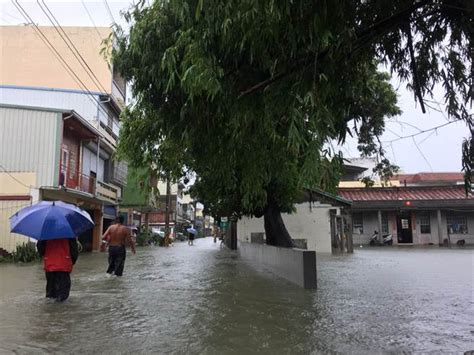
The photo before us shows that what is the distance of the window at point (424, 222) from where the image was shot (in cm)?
3650

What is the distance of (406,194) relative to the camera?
36188 millimetres

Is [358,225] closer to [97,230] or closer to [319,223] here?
[319,223]

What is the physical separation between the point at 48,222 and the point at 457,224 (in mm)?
33233

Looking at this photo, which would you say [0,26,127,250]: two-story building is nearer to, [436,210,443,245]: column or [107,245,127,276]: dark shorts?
[107,245,127,276]: dark shorts

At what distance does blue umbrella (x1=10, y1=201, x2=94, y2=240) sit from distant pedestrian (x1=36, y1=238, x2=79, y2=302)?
339mm

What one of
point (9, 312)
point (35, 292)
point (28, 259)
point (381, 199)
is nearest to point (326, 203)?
point (381, 199)

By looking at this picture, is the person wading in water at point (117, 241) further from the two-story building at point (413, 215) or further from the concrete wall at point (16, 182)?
the two-story building at point (413, 215)

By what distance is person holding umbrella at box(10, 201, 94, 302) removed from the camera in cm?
909

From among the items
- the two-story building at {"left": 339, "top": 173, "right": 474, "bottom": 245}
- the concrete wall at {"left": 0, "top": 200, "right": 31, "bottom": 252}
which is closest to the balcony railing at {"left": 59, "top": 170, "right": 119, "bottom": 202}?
the concrete wall at {"left": 0, "top": 200, "right": 31, "bottom": 252}

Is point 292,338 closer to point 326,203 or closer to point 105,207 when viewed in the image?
point 326,203

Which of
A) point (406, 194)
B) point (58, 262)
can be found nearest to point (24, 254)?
point (58, 262)

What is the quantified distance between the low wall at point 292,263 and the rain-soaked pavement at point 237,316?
0.35 metres

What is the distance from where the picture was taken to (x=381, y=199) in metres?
35.3

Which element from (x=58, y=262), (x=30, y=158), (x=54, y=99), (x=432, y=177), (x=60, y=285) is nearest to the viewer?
(x=58, y=262)
